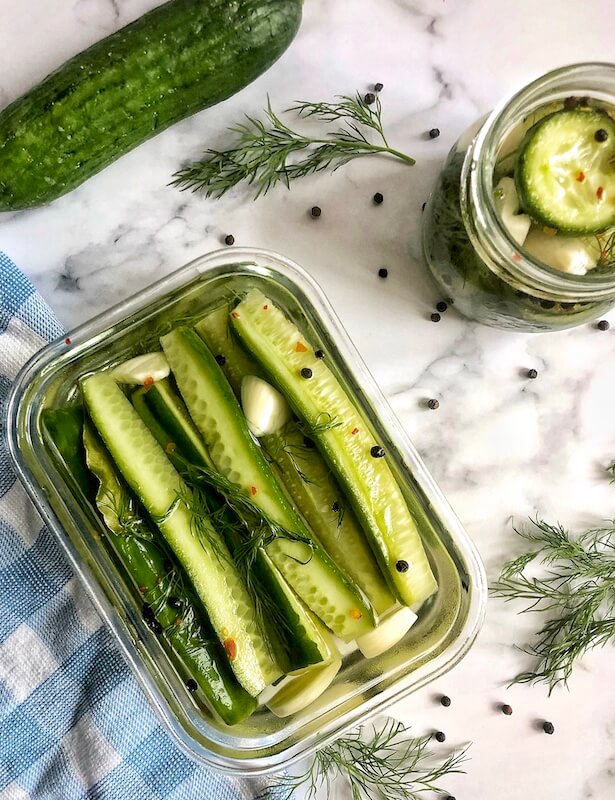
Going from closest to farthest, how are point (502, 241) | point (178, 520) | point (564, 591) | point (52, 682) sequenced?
point (502, 241) < point (178, 520) < point (52, 682) < point (564, 591)

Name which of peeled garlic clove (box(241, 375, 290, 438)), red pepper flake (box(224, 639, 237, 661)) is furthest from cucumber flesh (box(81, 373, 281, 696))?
peeled garlic clove (box(241, 375, 290, 438))

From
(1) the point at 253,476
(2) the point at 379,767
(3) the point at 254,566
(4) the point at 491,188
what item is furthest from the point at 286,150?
(2) the point at 379,767

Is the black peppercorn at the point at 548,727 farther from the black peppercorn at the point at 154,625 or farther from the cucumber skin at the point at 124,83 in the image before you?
the cucumber skin at the point at 124,83

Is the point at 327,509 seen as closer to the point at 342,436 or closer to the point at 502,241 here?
the point at 342,436

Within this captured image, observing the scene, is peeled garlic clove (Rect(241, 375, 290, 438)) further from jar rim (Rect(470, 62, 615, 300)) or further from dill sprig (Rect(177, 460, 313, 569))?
jar rim (Rect(470, 62, 615, 300))

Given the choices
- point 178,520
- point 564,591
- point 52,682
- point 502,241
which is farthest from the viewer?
point 564,591

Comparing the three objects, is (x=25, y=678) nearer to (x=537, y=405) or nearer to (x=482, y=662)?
(x=482, y=662)
